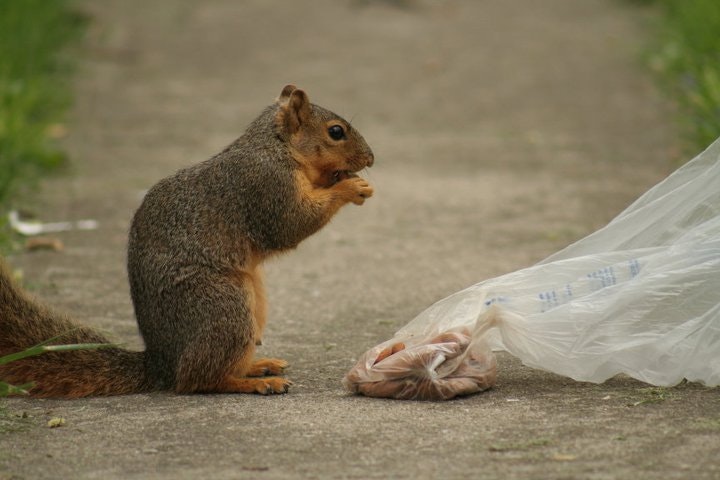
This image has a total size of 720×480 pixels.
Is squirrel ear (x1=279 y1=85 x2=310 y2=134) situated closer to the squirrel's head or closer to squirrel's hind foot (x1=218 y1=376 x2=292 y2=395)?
the squirrel's head

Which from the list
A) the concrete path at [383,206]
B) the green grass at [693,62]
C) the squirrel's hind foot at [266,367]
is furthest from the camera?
the green grass at [693,62]

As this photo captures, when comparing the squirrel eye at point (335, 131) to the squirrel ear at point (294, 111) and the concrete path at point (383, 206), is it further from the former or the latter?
the concrete path at point (383, 206)

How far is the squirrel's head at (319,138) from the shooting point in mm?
4332

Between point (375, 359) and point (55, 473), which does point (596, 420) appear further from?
point (55, 473)

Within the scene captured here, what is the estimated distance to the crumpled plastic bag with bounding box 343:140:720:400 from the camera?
3756 mm

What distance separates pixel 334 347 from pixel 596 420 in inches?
54.9

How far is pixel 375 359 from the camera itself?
153 inches

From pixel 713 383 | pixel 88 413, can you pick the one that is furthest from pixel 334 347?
pixel 713 383

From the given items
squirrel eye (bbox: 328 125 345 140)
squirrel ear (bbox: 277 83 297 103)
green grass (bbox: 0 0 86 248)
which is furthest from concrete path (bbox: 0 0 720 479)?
squirrel ear (bbox: 277 83 297 103)

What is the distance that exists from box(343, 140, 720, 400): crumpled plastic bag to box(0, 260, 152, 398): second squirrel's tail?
78 cm

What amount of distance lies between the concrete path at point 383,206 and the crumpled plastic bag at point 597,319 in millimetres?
90

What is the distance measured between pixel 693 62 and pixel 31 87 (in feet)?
15.5

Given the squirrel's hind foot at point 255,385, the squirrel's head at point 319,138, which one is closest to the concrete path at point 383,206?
the squirrel's hind foot at point 255,385

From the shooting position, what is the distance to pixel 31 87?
8.44 meters
